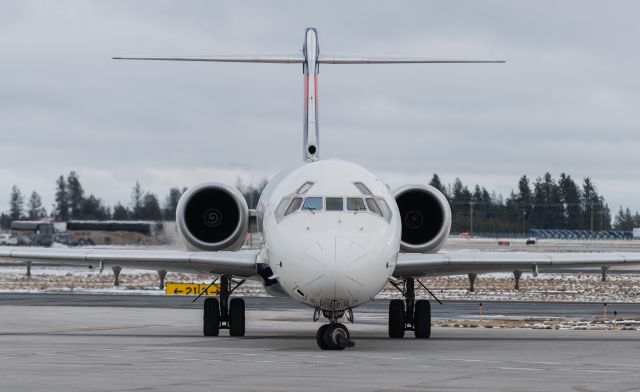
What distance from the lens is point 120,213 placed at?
80438 millimetres

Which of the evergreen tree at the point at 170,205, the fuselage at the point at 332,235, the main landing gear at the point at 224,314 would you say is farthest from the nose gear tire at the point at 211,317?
the evergreen tree at the point at 170,205

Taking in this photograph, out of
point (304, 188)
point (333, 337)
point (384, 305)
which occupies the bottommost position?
point (384, 305)

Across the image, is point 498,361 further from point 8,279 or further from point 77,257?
point 8,279

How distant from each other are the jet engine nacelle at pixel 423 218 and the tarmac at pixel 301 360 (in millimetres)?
1900

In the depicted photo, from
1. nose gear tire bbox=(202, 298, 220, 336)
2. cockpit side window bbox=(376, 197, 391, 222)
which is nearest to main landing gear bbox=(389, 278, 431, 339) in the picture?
nose gear tire bbox=(202, 298, 220, 336)

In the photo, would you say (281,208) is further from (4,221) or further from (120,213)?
(4,221)

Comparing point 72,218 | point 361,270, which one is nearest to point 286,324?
point 361,270

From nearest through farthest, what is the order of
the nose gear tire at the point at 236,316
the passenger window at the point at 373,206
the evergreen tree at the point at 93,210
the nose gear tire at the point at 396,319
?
the passenger window at the point at 373,206, the nose gear tire at the point at 396,319, the nose gear tire at the point at 236,316, the evergreen tree at the point at 93,210

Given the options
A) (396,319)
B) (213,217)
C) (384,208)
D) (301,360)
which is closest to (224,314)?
(213,217)

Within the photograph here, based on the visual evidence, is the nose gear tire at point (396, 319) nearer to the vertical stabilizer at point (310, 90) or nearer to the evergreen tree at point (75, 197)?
the vertical stabilizer at point (310, 90)

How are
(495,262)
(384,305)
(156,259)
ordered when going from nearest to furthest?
1. (156,259)
2. (495,262)
3. (384,305)

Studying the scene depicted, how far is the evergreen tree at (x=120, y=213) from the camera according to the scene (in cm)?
7662

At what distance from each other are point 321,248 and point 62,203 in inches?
3134

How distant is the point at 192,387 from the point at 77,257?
33.6ft
